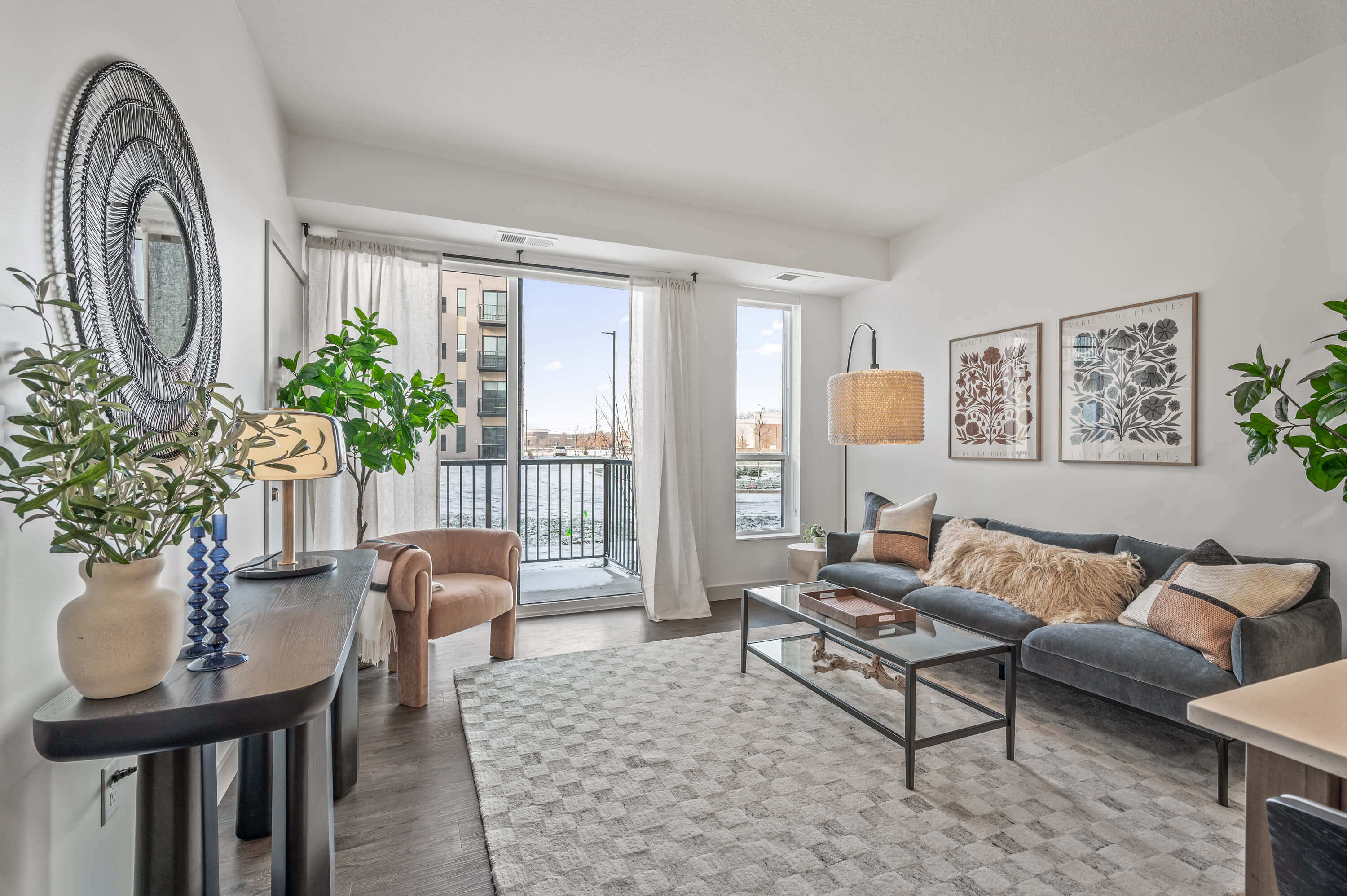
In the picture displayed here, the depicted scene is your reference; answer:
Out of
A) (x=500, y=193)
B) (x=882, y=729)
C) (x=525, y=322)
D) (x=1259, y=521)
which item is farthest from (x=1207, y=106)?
(x=525, y=322)

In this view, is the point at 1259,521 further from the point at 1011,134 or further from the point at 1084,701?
the point at 1011,134

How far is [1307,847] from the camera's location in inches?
27.0

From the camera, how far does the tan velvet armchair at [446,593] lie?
2.88m

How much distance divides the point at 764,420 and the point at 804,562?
132cm

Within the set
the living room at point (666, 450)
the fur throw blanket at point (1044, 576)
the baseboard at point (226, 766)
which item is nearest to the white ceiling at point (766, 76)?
the living room at point (666, 450)

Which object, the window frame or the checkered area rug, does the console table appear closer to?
the checkered area rug

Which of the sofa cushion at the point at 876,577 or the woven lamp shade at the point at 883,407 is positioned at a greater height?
the woven lamp shade at the point at 883,407

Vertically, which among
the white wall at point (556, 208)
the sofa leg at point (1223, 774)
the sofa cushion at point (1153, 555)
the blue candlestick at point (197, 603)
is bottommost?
the sofa leg at point (1223, 774)

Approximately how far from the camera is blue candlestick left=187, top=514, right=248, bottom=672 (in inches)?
49.0

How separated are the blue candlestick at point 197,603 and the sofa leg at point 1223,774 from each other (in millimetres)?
2990

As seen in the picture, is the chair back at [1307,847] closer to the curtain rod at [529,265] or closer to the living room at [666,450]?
the living room at [666,450]

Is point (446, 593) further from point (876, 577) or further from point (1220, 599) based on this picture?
point (1220, 599)

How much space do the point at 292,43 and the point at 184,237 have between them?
1.39 m

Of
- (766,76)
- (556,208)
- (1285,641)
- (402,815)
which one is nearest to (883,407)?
(766,76)
